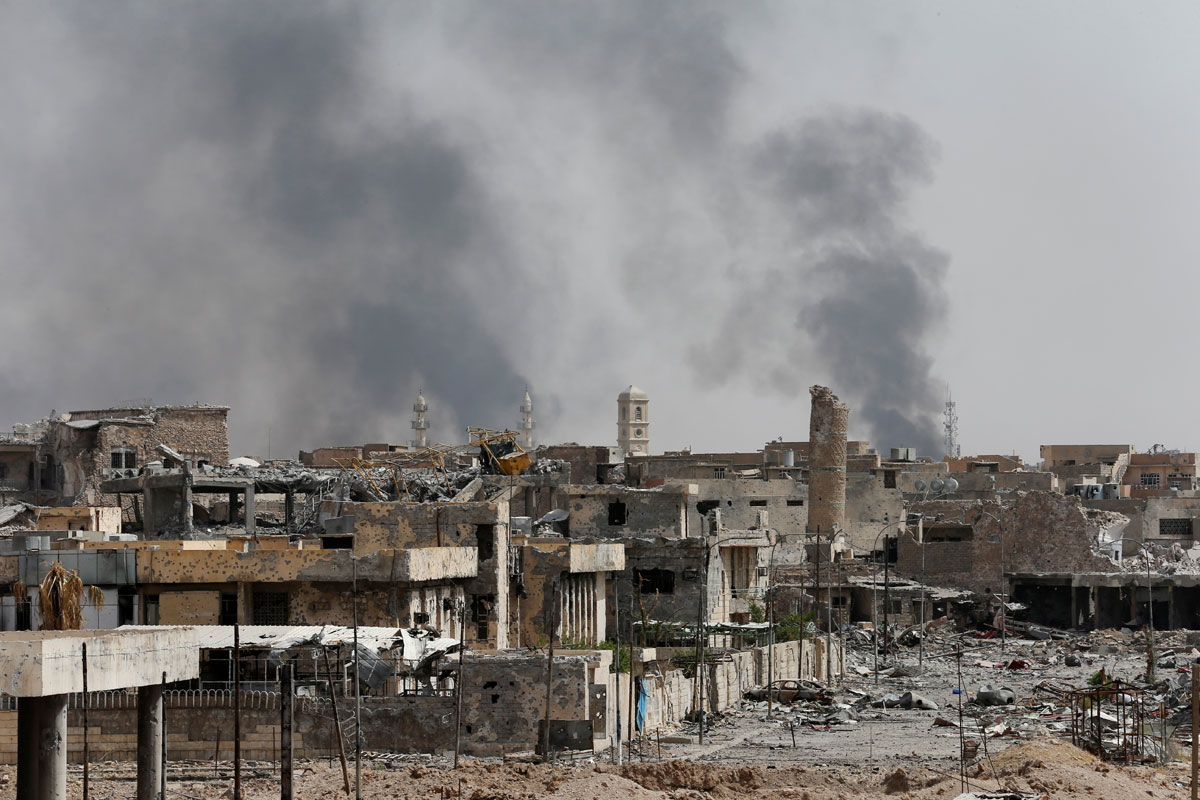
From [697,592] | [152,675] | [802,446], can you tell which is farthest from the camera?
Answer: [802,446]

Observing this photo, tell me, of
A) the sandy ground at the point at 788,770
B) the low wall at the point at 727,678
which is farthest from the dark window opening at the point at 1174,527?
the sandy ground at the point at 788,770

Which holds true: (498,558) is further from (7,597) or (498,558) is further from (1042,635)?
(1042,635)

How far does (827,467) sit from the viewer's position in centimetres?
7162

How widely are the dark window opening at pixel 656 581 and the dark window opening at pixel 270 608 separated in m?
15.7

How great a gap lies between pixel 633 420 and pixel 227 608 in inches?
4341

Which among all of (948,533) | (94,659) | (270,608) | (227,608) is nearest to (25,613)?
(227,608)

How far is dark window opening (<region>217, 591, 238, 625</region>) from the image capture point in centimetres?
3184

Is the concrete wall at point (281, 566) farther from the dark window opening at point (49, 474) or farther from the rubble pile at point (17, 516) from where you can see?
the dark window opening at point (49, 474)

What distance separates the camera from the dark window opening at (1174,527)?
78875mm

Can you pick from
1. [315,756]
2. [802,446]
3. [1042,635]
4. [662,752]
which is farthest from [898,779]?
[802,446]

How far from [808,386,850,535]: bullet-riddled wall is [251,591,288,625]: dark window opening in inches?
1617

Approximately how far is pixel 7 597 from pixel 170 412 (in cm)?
3853

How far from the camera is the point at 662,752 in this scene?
2973 centimetres

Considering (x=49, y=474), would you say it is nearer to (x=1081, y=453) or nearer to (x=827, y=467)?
(x=827, y=467)
